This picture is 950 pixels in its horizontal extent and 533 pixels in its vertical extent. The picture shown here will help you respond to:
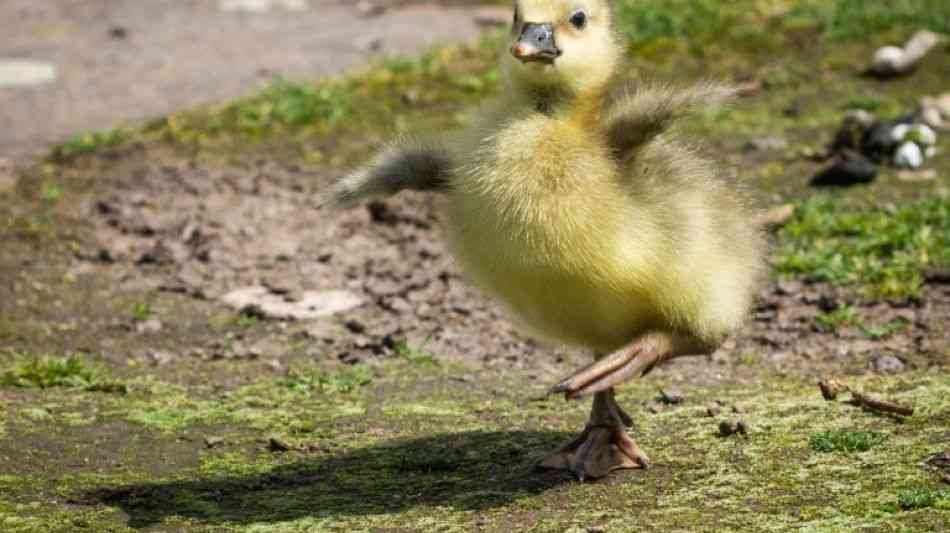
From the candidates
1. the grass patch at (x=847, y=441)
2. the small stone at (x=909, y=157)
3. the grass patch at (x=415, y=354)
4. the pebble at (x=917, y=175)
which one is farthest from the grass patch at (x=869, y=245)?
the grass patch at (x=847, y=441)

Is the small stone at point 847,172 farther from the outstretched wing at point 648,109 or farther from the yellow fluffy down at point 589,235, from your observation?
the outstretched wing at point 648,109

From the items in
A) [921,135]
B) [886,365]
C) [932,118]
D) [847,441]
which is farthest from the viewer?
[932,118]

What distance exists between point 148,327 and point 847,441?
141 inches

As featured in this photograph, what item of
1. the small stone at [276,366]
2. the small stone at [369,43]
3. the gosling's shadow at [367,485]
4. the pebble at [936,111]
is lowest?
the small stone at [276,366]

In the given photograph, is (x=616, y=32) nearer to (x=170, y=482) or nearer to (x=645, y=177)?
(x=645, y=177)

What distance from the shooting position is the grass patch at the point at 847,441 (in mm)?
4852

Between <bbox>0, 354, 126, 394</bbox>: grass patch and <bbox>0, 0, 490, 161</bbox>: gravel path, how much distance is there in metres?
3.96

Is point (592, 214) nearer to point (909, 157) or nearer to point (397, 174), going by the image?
point (397, 174)

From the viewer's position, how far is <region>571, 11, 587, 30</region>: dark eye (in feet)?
15.5

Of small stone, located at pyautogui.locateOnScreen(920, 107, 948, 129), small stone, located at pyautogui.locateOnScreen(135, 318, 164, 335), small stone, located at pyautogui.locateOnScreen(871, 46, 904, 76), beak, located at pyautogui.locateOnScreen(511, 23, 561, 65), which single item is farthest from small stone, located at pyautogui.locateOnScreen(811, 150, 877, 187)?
beak, located at pyautogui.locateOnScreen(511, 23, 561, 65)

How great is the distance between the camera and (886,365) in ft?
19.7

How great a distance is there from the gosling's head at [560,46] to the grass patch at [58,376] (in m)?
2.43

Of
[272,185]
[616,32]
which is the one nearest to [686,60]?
[272,185]

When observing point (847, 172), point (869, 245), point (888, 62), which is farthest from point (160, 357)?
point (888, 62)
